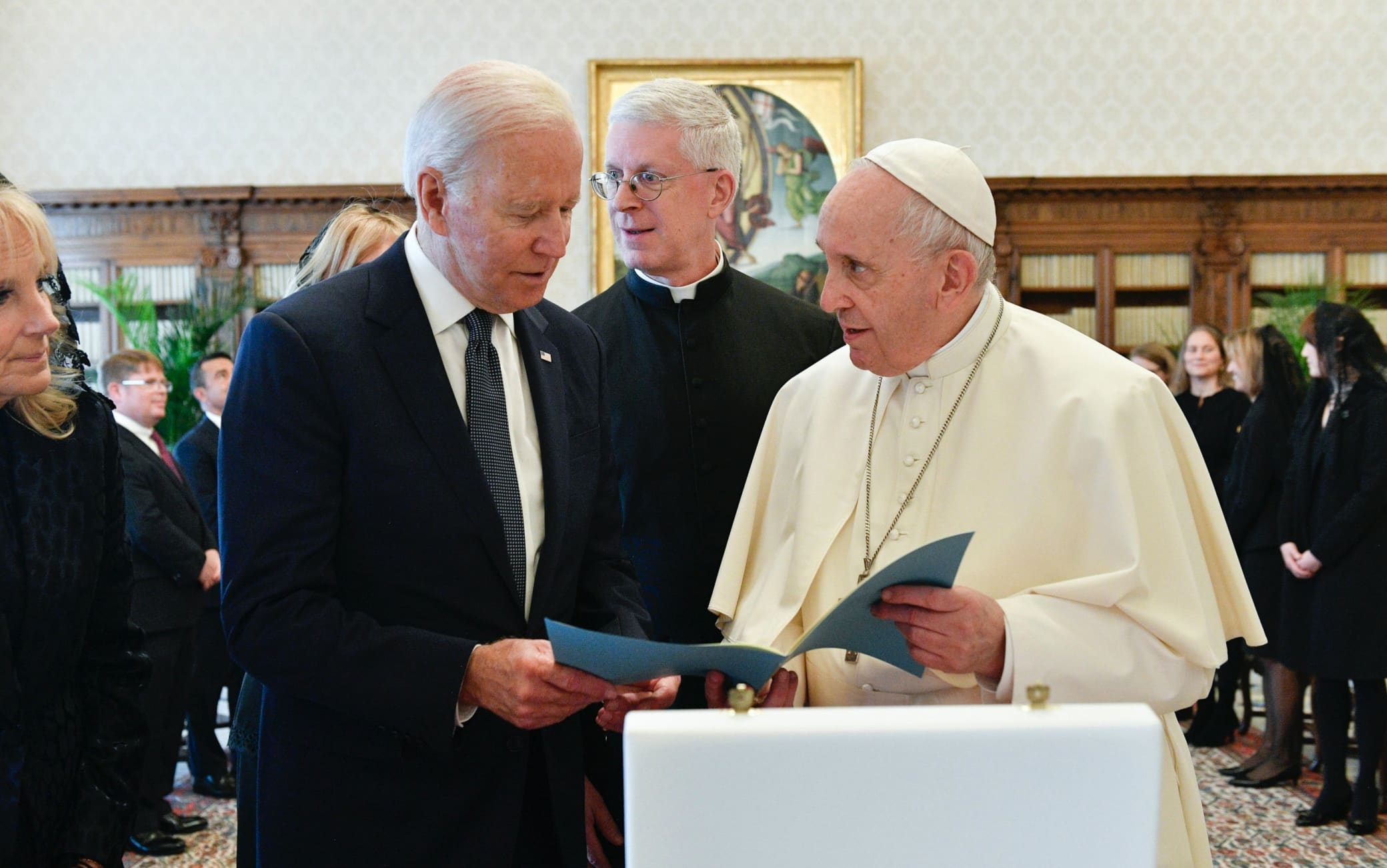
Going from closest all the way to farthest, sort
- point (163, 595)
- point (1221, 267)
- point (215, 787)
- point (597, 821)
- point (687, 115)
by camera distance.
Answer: point (597, 821) → point (687, 115) → point (163, 595) → point (215, 787) → point (1221, 267)

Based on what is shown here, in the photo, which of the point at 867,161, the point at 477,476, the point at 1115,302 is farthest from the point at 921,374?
the point at 1115,302

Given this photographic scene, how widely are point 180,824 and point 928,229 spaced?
4719mm

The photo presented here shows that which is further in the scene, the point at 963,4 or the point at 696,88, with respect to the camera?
the point at 963,4

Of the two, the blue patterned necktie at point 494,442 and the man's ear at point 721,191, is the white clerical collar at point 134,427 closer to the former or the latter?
the man's ear at point 721,191

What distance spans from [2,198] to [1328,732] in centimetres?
536

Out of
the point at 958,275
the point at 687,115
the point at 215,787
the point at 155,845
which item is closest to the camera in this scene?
the point at 958,275

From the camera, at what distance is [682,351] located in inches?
109

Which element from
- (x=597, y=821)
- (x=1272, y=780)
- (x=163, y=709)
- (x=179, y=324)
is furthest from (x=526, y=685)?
(x=179, y=324)

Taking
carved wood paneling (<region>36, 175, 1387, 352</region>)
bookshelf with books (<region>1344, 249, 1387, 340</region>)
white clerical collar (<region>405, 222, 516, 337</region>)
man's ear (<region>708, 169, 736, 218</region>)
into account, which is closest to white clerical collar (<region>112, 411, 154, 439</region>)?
man's ear (<region>708, 169, 736, 218</region>)

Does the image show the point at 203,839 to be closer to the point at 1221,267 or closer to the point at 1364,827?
the point at 1364,827

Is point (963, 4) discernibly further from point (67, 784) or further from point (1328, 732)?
point (67, 784)

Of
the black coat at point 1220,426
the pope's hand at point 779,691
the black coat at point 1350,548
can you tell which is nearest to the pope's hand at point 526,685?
the pope's hand at point 779,691

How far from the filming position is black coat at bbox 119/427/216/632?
520cm

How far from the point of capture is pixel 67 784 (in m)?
1.80
